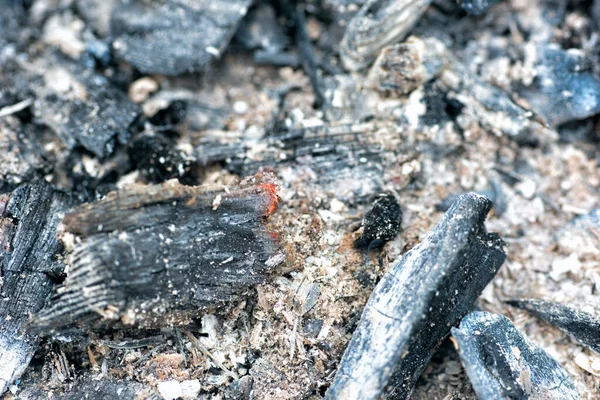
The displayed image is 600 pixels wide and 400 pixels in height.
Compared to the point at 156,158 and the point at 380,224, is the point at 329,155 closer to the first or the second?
the point at 380,224

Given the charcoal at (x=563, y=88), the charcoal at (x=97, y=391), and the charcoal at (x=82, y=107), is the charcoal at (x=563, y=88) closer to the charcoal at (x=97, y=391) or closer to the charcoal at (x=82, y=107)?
the charcoal at (x=82, y=107)

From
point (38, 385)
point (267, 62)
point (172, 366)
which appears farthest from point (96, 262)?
point (267, 62)

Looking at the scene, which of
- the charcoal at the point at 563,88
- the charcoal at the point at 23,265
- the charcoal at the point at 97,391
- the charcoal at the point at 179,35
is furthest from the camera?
the charcoal at the point at 179,35

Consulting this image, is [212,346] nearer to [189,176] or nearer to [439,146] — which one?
[189,176]

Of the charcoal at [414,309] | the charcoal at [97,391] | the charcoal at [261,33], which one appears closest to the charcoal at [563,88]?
the charcoal at [414,309]

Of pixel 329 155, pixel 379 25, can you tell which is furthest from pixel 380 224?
pixel 379 25

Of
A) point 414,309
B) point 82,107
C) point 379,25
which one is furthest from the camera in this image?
point 82,107
